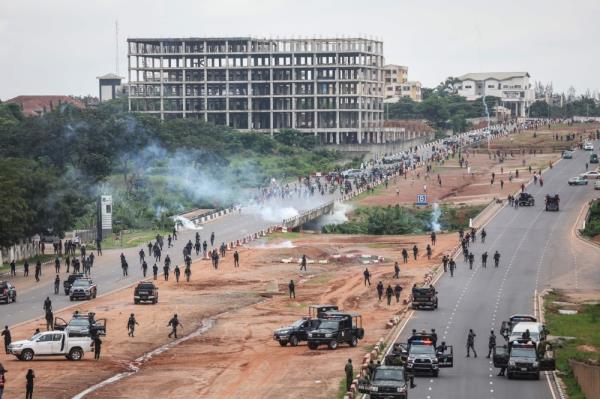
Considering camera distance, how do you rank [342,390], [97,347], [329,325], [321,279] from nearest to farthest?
[342,390]
[97,347]
[329,325]
[321,279]

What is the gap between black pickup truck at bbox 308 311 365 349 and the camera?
65.1m

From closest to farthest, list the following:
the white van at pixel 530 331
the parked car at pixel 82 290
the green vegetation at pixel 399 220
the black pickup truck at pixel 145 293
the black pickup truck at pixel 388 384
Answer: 1. the black pickup truck at pixel 388 384
2. the white van at pixel 530 331
3. the black pickup truck at pixel 145 293
4. the parked car at pixel 82 290
5. the green vegetation at pixel 399 220

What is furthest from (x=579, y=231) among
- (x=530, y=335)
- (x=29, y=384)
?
(x=29, y=384)

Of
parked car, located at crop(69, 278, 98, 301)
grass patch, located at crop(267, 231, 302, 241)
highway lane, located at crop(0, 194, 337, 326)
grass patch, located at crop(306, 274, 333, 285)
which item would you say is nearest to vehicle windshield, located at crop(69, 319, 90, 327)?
highway lane, located at crop(0, 194, 337, 326)

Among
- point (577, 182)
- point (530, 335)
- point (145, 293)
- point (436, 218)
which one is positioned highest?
point (577, 182)

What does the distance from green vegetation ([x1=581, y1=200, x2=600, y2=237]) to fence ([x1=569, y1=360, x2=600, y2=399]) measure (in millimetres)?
59657

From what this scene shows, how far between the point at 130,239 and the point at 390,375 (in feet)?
244

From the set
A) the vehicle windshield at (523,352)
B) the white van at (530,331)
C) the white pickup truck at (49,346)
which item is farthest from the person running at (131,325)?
the vehicle windshield at (523,352)

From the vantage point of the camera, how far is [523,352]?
182 ft

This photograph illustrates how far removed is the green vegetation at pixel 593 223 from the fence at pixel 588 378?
59.7m

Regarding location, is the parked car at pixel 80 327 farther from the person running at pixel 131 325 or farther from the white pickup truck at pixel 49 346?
the person running at pixel 131 325

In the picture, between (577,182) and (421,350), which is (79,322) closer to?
(421,350)

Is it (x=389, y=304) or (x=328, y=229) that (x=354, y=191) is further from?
(x=389, y=304)

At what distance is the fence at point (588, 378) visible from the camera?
46478 mm
